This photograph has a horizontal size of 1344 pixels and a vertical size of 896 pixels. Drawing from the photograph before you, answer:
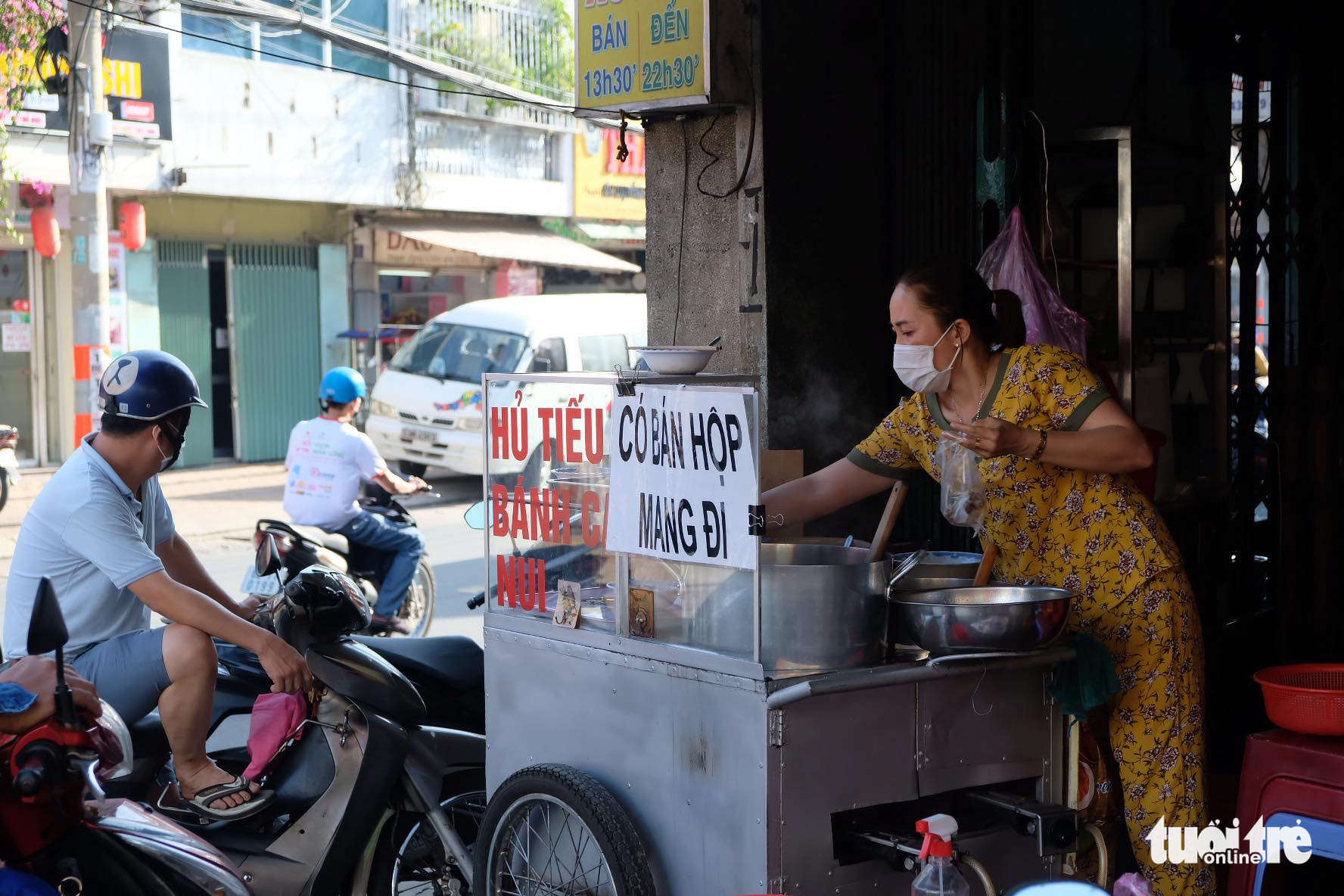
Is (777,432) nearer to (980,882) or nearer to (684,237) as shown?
(684,237)

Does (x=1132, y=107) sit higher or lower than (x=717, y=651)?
higher

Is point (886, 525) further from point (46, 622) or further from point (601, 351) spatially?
point (601, 351)

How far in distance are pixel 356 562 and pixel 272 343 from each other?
10462 millimetres

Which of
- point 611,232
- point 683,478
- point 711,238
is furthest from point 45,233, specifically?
point 683,478

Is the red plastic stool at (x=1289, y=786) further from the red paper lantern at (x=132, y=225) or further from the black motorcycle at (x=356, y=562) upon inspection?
the red paper lantern at (x=132, y=225)

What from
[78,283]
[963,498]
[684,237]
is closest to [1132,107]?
[684,237]

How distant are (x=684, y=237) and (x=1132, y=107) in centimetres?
198

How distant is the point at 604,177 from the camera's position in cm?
2141

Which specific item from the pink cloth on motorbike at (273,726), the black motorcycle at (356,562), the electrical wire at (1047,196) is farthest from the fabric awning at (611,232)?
the pink cloth on motorbike at (273,726)

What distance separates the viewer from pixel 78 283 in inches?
476

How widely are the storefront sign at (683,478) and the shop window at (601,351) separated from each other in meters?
11.1

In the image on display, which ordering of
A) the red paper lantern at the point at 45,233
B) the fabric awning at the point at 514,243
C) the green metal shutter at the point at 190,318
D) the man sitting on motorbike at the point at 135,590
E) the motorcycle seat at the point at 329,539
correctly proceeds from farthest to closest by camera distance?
the fabric awning at the point at 514,243 < the green metal shutter at the point at 190,318 < the red paper lantern at the point at 45,233 < the motorcycle seat at the point at 329,539 < the man sitting on motorbike at the point at 135,590

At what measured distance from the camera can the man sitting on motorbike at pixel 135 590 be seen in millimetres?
3615

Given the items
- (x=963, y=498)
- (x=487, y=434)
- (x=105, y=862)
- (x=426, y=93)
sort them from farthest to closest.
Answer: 1. (x=426, y=93)
2. (x=487, y=434)
3. (x=963, y=498)
4. (x=105, y=862)
